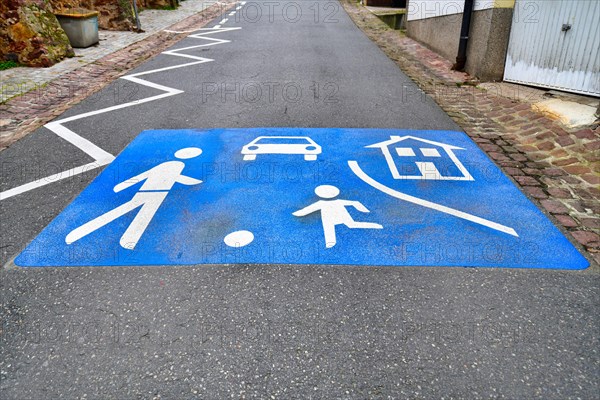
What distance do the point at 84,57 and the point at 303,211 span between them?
9497mm

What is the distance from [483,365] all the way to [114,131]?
19.6 ft

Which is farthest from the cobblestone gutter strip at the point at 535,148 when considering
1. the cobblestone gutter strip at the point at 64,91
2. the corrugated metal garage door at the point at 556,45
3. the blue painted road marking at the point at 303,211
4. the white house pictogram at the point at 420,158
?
the cobblestone gutter strip at the point at 64,91

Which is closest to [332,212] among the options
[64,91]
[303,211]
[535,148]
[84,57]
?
[303,211]

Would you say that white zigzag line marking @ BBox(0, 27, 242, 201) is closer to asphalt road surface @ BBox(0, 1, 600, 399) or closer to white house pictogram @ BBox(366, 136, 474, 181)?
asphalt road surface @ BBox(0, 1, 600, 399)

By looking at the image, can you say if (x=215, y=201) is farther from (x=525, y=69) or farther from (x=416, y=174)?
(x=525, y=69)

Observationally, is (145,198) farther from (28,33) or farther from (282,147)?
(28,33)

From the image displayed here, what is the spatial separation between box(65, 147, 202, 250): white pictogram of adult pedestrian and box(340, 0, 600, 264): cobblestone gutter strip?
3.82 meters

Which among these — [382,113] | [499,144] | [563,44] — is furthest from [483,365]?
[563,44]

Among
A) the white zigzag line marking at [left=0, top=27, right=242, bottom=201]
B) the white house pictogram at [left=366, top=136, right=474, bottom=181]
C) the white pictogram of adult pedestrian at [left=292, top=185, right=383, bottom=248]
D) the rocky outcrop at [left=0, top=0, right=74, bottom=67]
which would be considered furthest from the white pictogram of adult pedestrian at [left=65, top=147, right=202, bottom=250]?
the rocky outcrop at [left=0, top=0, right=74, bottom=67]

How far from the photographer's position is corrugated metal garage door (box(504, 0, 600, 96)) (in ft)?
22.9

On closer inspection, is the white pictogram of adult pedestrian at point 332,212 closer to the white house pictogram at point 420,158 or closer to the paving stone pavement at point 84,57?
the white house pictogram at point 420,158

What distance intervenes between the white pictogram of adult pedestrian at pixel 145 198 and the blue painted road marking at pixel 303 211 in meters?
0.01

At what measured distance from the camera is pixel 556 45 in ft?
24.9

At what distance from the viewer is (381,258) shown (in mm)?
3705
